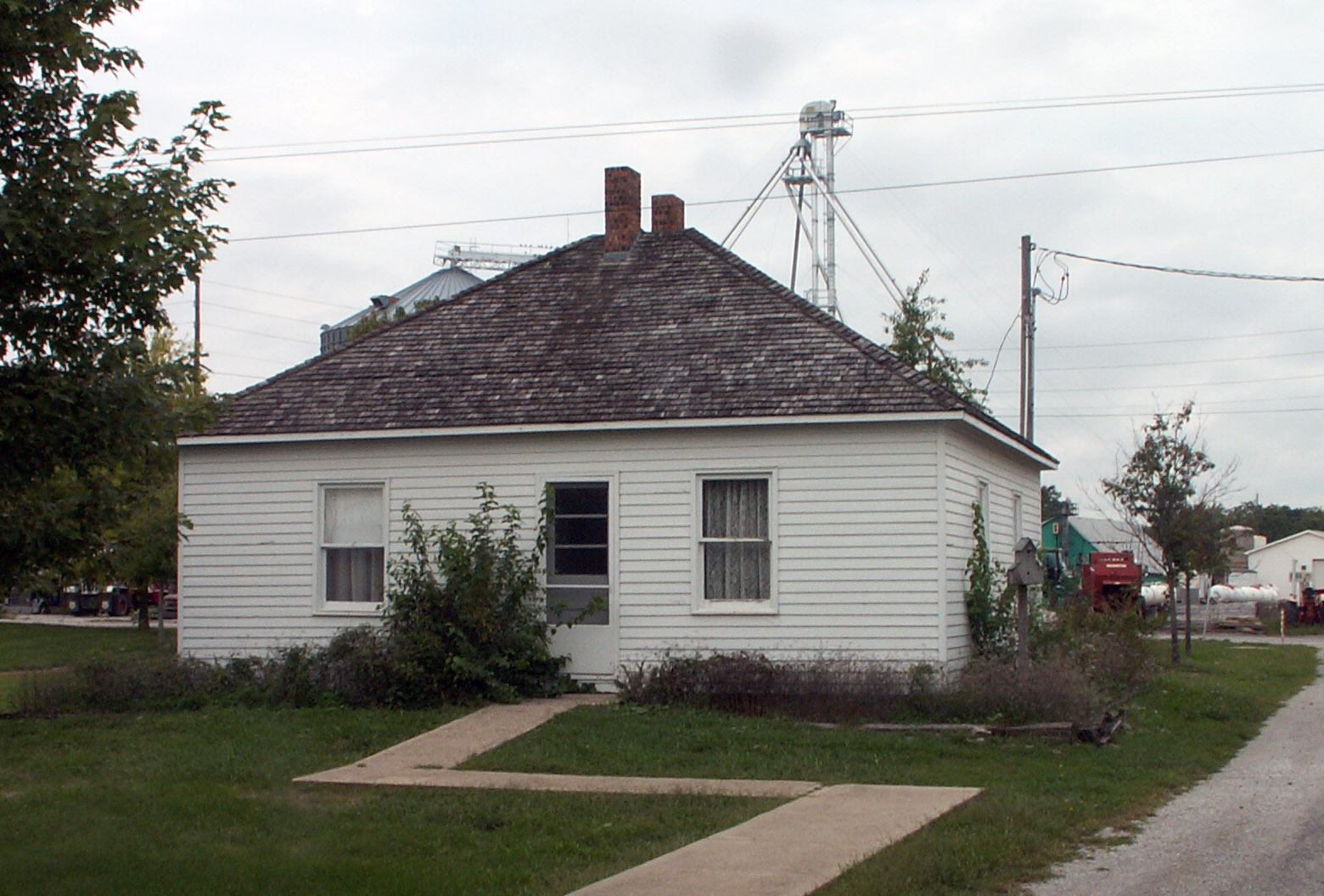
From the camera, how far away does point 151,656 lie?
17328mm

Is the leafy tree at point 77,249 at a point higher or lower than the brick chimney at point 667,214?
lower

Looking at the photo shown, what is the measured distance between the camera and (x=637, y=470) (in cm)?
1673

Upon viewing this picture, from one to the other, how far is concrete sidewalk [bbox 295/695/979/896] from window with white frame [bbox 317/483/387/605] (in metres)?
4.13

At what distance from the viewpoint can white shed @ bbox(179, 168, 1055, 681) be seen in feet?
52.0

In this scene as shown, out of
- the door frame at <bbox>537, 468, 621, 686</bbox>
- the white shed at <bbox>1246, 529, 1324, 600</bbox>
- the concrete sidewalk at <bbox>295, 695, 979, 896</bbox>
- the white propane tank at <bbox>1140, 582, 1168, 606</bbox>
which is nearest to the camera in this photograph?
the concrete sidewalk at <bbox>295, 695, 979, 896</bbox>

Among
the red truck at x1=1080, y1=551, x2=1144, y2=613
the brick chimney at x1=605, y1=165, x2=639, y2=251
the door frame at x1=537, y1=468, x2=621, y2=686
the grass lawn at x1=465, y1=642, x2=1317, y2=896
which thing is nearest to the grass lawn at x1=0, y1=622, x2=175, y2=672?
the door frame at x1=537, y1=468, x2=621, y2=686

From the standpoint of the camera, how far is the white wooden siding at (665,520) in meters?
15.8

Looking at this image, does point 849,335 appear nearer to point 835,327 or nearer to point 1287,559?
point 835,327

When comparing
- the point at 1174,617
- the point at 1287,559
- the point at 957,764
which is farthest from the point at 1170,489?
the point at 1287,559

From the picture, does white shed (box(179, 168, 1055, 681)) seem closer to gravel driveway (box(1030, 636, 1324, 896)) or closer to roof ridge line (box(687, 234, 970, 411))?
roof ridge line (box(687, 234, 970, 411))

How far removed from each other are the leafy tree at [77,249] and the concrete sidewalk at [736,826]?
409 centimetres

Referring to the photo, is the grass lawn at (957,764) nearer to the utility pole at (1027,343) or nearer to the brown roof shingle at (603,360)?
the brown roof shingle at (603,360)

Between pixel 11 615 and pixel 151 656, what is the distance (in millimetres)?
36650

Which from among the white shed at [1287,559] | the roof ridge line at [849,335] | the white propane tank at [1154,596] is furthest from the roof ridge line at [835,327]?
the white shed at [1287,559]
